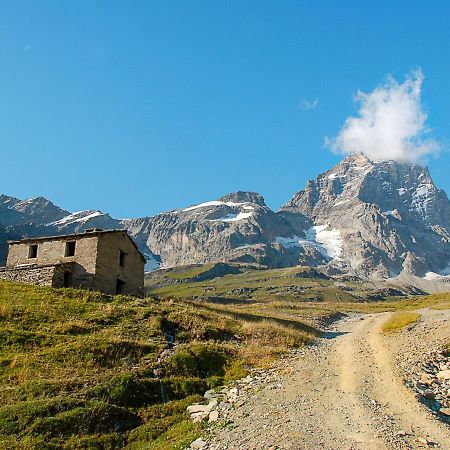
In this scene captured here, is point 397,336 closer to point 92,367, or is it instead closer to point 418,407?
point 418,407

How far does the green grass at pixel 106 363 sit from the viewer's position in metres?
20.1

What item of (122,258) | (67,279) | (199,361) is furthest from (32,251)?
(199,361)

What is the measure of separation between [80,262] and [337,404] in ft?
114

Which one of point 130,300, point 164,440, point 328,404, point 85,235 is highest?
point 85,235

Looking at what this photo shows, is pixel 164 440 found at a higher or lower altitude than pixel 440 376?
lower

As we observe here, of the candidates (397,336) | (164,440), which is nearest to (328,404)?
(164,440)

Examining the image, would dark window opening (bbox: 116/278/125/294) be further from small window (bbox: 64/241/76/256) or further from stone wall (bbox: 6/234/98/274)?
small window (bbox: 64/241/76/256)

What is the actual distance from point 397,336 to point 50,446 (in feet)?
99.0

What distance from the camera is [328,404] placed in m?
21.2

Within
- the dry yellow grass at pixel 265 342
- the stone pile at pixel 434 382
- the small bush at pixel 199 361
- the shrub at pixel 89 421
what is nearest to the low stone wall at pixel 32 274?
the dry yellow grass at pixel 265 342

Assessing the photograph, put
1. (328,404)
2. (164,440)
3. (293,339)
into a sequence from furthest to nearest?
(293,339) < (328,404) < (164,440)

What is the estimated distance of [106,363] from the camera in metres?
26.9

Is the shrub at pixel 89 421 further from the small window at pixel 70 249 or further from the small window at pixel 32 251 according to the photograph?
the small window at pixel 32 251

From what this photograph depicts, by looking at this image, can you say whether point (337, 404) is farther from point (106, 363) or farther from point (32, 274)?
point (32, 274)
